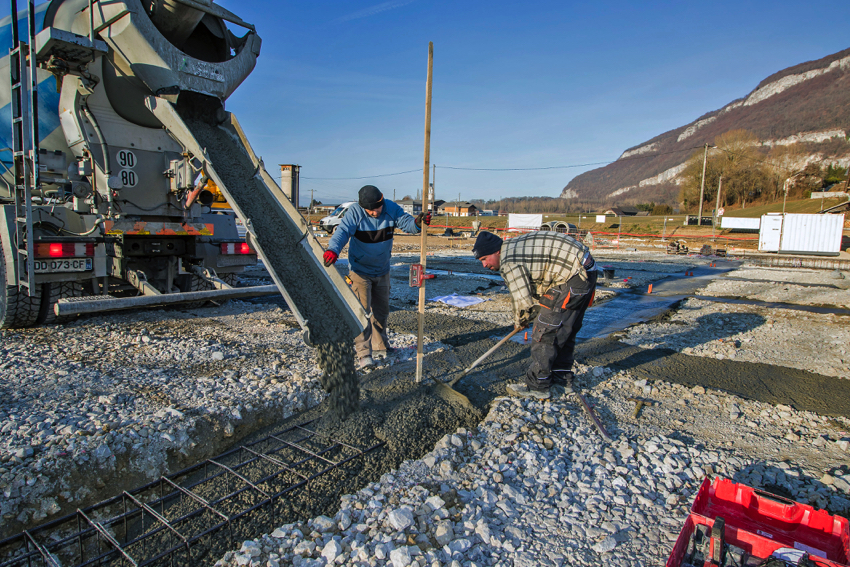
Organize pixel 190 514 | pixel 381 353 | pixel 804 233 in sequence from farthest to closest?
pixel 804 233 < pixel 381 353 < pixel 190 514

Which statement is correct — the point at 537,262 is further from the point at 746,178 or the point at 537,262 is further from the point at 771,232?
the point at 746,178

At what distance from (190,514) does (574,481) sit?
6.58 ft

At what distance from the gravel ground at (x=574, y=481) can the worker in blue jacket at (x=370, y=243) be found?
1488 mm

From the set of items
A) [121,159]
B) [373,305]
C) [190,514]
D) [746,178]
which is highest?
[746,178]

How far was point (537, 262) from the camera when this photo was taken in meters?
3.61

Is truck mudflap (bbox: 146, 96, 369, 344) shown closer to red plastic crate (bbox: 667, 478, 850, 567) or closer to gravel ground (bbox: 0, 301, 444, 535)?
gravel ground (bbox: 0, 301, 444, 535)

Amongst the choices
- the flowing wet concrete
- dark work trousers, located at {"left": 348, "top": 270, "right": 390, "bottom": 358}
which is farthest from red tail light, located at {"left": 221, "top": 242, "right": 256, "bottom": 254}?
dark work trousers, located at {"left": 348, "top": 270, "right": 390, "bottom": 358}

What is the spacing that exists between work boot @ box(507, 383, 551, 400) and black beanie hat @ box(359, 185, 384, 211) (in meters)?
1.99

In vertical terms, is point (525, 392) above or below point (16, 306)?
below

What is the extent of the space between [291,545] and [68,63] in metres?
5.10

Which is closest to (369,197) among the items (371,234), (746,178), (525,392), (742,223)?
(371,234)

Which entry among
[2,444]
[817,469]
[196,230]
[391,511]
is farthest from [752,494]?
[196,230]

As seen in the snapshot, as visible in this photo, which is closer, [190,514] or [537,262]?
[190,514]

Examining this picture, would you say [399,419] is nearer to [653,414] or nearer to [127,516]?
[127,516]
